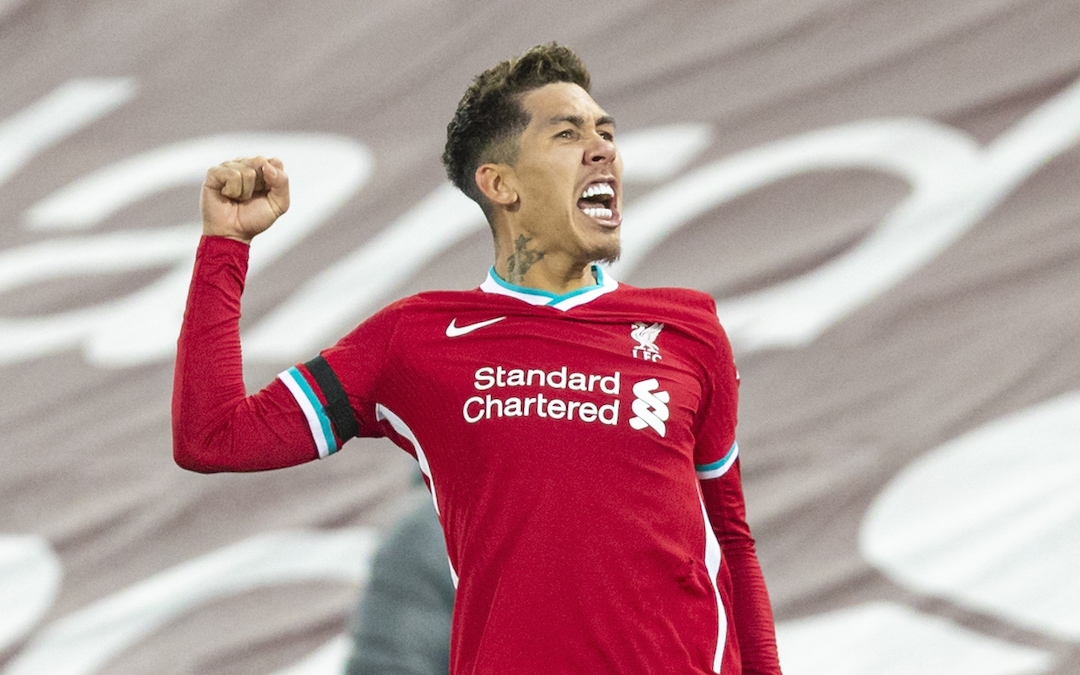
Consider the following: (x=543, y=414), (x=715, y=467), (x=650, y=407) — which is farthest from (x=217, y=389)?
(x=715, y=467)

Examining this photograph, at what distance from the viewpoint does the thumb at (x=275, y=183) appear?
1.28m

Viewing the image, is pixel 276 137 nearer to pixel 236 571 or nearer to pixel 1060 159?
pixel 236 571

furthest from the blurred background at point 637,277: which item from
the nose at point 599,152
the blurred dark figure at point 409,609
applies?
the nose at point 599,152

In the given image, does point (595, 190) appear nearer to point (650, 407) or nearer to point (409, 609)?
point (650, 407)

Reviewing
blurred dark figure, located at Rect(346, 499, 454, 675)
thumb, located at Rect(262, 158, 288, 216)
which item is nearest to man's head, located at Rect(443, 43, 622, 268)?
thumb, located at Rect(262, 158, 288, 216)

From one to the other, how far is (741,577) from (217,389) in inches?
22.3

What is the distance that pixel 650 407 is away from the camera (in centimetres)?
128

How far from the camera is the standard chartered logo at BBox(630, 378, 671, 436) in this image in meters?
1.27

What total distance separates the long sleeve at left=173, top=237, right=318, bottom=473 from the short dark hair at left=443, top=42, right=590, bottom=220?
0.98 ft

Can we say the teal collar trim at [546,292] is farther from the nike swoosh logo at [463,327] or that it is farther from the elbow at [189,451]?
the elbow at [189,451]

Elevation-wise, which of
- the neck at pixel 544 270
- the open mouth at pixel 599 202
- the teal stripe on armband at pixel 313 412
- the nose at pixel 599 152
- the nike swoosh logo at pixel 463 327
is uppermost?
the nose at pixel 599 152

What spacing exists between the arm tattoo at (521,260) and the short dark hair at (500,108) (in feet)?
0.23

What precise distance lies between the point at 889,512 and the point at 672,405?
5.12ft

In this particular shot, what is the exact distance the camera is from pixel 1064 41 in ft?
9.76
